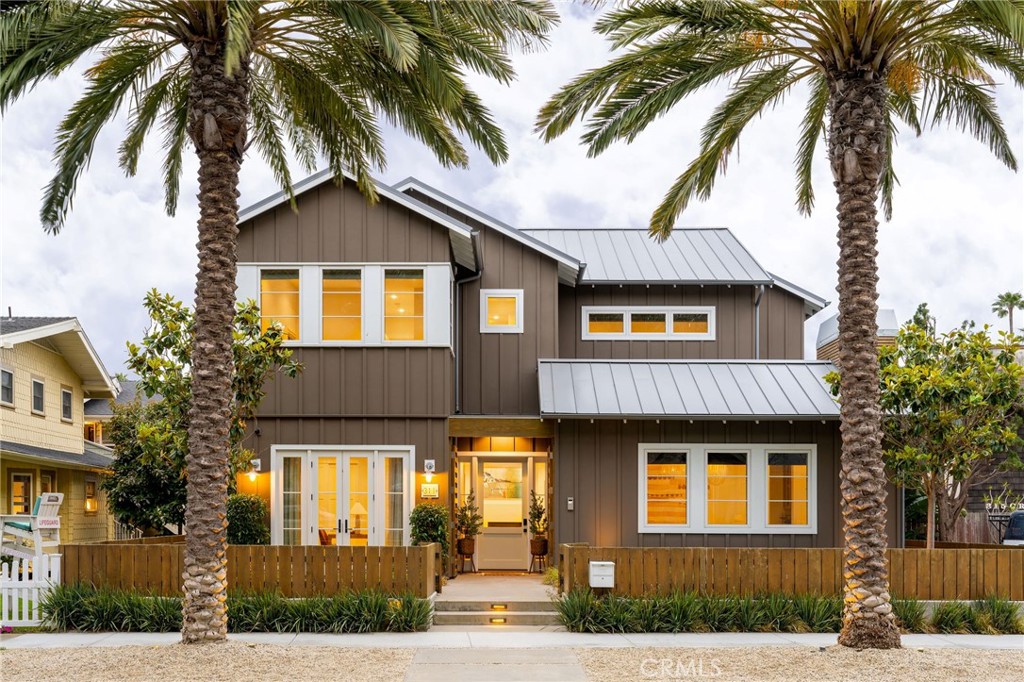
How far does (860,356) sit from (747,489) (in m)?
6.36

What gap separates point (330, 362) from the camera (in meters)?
16.9

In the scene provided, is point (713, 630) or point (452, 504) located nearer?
point (713, 630)

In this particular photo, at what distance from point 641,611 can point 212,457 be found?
19.2 feet

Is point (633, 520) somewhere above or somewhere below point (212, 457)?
below

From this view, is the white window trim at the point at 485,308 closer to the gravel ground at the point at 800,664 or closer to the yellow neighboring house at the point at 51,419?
the gravel ground at the point at 800,664

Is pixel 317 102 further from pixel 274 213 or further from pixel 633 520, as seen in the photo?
pixel 633 520

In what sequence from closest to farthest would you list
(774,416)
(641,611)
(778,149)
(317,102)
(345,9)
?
(345,9) → (641,611) → (317,102) → (774,416) → (778,149)

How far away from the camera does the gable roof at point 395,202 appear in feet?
54.8

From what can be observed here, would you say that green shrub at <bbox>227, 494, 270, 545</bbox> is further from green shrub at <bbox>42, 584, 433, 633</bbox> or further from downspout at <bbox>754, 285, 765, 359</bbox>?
downspout at <bbox>754, 285, 765, 359</bbox>

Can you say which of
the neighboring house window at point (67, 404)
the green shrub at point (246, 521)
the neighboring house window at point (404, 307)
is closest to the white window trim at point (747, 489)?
the neighboring house window at point (404, 307)

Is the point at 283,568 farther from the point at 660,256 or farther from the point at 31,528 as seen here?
the point at 660,256

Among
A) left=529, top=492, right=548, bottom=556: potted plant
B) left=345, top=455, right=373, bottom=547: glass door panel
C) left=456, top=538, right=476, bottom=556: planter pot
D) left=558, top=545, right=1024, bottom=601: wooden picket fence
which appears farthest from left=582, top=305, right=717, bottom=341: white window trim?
left=558, top=545, right=1024, bottom=601: wooden picket fence

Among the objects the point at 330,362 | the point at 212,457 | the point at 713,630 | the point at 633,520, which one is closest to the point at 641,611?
the point at 713,630

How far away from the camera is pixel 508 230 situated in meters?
18.9
